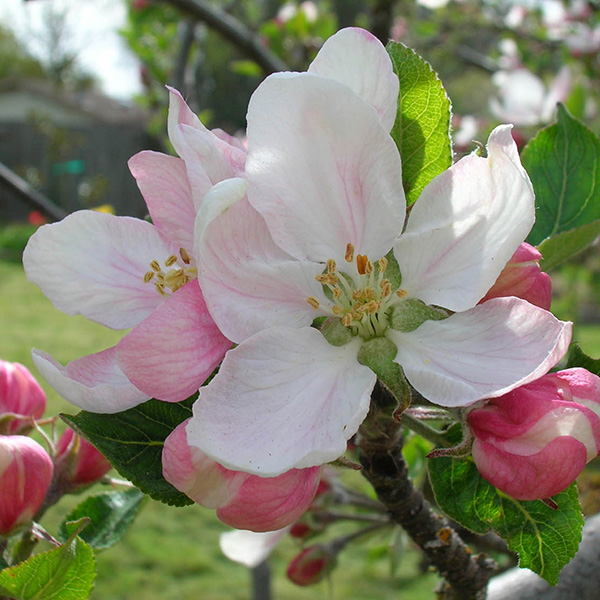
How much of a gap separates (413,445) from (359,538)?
0.81ft

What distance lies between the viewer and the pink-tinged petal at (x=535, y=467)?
68cm

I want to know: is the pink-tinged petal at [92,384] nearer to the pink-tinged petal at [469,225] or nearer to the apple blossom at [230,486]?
the apple blossom at [230,486]

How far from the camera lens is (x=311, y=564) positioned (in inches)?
66.6

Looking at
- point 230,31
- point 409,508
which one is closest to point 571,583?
point 409,508

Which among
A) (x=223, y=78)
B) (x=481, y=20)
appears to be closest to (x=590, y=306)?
(x=481, y=20)

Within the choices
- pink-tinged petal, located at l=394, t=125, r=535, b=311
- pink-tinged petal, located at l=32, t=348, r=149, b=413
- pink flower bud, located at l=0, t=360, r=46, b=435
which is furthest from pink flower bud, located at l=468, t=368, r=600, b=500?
pink flower bud, located at l=0, t=360, r=46, b=435

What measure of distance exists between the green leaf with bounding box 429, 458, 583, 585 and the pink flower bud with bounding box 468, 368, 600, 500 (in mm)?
121

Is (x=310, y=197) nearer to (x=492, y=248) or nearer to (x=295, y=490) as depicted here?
(x=492, y=248)

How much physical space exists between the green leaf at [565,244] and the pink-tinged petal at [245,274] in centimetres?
30

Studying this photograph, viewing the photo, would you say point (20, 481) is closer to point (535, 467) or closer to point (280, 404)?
point (280, 404)

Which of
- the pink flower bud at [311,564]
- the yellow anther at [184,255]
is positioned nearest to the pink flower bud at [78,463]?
the yellow anther at [184,255]

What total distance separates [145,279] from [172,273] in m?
0.04

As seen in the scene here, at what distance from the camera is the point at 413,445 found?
1.67 m

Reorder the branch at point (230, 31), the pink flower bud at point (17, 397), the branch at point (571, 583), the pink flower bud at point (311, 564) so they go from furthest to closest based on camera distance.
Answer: the branch at point (230, 31) → the pink flower bud at point (311, 564) → the branch at point (571, 583) → the pink flower bud at point (17, 397)
